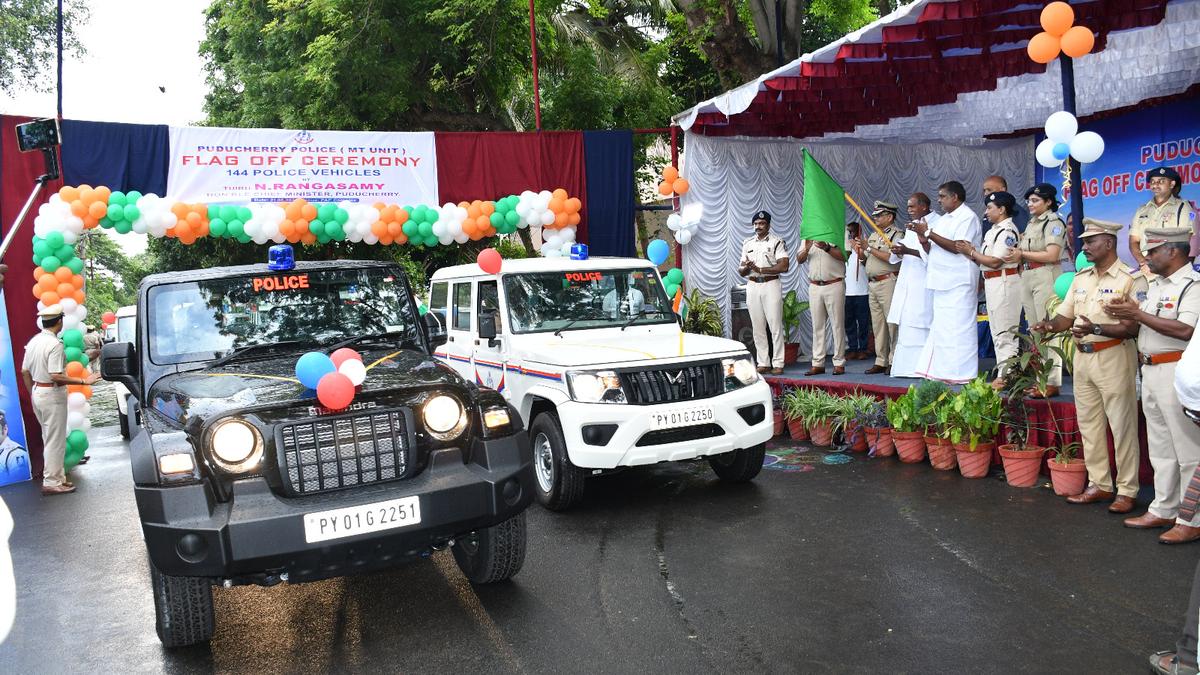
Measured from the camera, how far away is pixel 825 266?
398 inches

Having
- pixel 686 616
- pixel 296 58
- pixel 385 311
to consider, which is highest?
pixel 296 58

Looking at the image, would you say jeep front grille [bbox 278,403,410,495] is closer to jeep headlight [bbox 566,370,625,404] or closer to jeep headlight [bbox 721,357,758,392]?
jeep headlight [bbox 566,370,625,404]

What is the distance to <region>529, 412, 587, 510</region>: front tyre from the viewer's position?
628 centimetres

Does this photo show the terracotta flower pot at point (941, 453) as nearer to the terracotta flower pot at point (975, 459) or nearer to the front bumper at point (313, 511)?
the terracotta flower pot at point (975, 459)

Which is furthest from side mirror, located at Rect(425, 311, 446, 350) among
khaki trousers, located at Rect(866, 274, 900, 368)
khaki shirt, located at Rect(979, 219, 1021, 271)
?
khaki trousers, located at Rect(866, 274, 900, 368)

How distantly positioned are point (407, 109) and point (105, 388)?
1235cm

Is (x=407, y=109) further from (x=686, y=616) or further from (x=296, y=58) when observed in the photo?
(x=686, y=616)

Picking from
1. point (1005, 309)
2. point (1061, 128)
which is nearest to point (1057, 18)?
point (1061, 128)

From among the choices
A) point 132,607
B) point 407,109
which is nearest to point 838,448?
point 132,607

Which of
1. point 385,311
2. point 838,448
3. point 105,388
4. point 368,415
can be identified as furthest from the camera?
point 105,388

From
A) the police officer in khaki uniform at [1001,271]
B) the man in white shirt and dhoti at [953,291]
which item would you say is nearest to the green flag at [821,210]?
the man in white shirt and dhoti at [953,291]

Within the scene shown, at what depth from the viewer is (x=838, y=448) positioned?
8289mm

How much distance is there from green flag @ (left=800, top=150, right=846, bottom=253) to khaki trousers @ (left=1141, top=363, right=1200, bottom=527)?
4.33 m

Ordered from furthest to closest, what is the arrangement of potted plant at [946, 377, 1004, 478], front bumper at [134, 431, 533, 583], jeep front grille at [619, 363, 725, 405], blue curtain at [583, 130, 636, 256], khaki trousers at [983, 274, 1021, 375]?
blue curtain at [583, 130, 636, 256] < khaki trousers at [983, 274, 1021, 375] < potted plant at [946, 377, 1004, 478] < jeep front grille at [619, 363, 725, 405] < front bumper at [134, 431, 533, 583]
